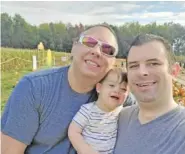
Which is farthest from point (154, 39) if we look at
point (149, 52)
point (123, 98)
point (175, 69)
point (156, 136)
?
point (156, 136)

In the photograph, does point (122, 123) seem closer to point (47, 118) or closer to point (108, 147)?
point (108, 147)

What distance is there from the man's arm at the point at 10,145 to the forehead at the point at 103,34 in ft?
2.74

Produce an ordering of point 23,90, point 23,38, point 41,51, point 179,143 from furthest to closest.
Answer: point 41,51
point 23,38
point 23,90
point 179,143

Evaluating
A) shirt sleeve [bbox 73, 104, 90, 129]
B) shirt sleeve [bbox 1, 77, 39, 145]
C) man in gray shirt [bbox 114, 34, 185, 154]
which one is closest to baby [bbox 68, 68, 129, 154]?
shirt sleeve [bbox 73, 104, 90, 129]

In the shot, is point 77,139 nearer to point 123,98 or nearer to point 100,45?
point 123,98

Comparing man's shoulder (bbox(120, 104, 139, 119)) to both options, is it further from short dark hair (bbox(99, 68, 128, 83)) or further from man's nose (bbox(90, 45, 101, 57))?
man's nose (bbox(90, 45, 101, 57))

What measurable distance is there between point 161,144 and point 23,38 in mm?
10800

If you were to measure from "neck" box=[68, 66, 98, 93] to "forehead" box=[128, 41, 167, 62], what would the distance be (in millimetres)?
378

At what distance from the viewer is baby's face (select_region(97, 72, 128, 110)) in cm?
239

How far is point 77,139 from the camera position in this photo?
7.66ft

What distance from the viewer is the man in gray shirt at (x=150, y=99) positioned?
6.56ft

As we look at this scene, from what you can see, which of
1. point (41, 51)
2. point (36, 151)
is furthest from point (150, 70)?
point (41, 51)

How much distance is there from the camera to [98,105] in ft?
7.93

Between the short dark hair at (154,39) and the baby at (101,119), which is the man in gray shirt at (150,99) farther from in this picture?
the baby at (101,119)
